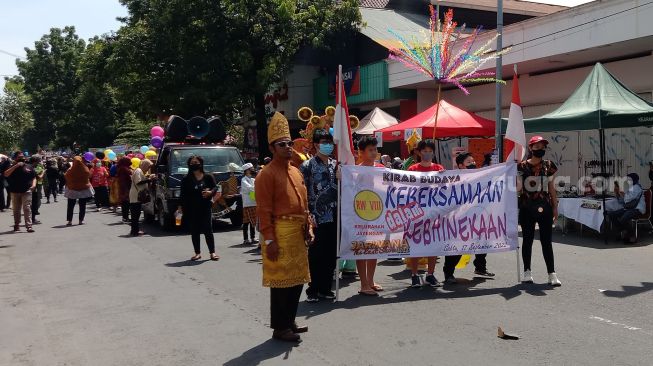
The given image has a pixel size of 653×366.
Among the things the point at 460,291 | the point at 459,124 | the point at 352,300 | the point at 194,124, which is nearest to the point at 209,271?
the point at 352,300

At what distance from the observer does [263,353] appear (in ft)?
16.7

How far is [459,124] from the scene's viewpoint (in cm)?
1520

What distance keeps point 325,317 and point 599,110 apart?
25.0 ft

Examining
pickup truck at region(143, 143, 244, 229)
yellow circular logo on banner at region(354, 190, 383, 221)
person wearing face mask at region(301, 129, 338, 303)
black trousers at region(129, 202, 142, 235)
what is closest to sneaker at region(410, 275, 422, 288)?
yellow circular logo on banner at region(354, 190, 383, 221)

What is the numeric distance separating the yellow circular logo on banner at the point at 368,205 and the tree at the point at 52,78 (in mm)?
52821

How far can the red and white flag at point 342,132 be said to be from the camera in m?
6.70

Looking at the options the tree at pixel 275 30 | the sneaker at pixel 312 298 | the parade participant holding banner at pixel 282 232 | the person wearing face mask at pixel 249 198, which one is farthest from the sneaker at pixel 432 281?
the tree at pixel 275 30

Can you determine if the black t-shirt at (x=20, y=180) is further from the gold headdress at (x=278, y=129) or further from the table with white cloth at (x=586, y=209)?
the table with white cloth at (x=586, y=209)

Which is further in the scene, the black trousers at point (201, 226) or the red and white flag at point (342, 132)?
the black trousers at point (201, 226)

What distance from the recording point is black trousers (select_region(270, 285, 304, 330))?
5.34 meters

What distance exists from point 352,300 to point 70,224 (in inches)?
451

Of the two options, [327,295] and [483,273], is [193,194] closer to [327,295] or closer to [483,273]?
[327,295]

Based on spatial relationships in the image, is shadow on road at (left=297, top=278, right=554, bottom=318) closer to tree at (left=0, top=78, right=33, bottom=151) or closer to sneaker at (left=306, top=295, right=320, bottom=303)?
sneaker at (left=306, top=295, right=320, bottom=303)

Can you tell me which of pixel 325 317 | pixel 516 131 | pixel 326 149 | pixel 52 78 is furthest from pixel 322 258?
pixel 52 78
